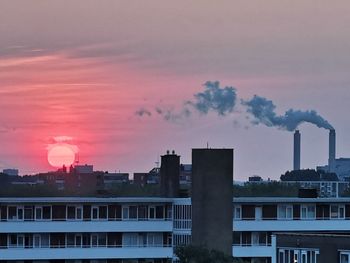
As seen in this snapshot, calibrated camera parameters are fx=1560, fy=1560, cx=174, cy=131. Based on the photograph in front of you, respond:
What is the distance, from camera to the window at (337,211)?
11762cm

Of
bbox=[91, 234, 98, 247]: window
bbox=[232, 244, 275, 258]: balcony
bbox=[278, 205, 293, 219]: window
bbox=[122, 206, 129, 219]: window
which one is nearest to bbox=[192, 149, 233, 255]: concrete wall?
bbox=[232, 244, 275, 258]: balcony

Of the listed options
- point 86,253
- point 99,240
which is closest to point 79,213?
point 99,240

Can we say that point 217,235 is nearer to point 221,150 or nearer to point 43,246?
point 221,150

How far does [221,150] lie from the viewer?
10956 cm

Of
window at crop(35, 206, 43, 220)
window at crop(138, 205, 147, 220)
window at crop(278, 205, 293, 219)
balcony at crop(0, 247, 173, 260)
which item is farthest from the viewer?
Answer: window at crop(138, 205, 147, 220)

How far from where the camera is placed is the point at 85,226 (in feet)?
386

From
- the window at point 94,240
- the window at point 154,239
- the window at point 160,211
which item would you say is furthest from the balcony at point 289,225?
the window at point 94,240

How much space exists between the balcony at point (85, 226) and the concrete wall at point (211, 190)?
32.1 feet

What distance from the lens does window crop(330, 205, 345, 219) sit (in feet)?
386

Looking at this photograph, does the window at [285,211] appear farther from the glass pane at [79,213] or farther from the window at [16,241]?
the window at [16,241]

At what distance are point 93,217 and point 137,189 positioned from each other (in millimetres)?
60779

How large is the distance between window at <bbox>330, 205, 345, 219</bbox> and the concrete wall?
11.9 metres

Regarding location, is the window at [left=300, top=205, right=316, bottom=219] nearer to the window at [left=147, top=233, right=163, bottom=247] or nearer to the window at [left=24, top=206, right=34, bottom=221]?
the window at [left=147, top=233, right=163, bottom=247]

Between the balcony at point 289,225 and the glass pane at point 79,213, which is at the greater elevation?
the glass pane at point 79,213
